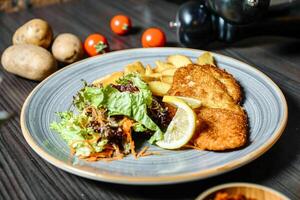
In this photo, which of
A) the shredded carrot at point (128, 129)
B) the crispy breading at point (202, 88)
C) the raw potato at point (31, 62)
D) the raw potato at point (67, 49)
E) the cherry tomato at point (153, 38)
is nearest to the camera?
the shredded carrot at point (128, 129)

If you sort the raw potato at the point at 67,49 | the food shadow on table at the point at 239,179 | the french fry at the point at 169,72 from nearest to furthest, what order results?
the food shadow on table at the point at 239,179 < the french fry at the point at 169,72 < the raw potato at the point at 67,49

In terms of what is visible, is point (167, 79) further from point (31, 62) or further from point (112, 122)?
point (31, 62)

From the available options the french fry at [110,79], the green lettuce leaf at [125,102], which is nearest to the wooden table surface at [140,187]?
the green lettuce leaf at [125,102]

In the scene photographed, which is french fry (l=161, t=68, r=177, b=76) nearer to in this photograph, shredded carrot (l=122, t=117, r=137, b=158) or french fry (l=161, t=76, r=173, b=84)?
french fry (l=161, t=76, r=173, b=84)

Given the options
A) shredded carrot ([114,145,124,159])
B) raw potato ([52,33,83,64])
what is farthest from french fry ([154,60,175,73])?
shredded carrot ([114,145,124,159])

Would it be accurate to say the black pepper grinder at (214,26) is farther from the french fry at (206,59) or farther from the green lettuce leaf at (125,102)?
the green lettuce leaf at (125,102)

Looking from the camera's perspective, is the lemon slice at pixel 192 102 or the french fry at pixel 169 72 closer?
the lemon slice at pixel 192 102
